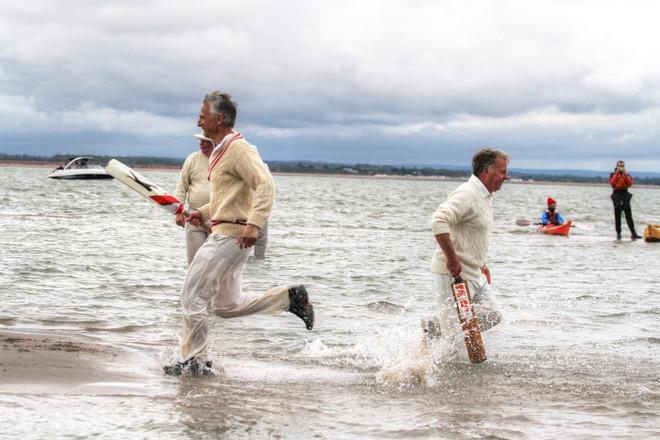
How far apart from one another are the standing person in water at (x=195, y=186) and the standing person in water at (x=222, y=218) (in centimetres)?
274

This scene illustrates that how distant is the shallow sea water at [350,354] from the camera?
5664mm

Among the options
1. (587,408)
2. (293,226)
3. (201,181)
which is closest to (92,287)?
(201,181)

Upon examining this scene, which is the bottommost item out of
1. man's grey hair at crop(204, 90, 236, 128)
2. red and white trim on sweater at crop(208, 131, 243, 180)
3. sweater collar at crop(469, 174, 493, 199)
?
sweater collar at crop(469, 174, 493, 199)

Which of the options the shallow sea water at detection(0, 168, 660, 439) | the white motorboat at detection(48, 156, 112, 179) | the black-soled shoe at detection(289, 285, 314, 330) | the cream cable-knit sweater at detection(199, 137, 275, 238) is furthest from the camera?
the white motorboat at detection(48, 156, 112, 179)

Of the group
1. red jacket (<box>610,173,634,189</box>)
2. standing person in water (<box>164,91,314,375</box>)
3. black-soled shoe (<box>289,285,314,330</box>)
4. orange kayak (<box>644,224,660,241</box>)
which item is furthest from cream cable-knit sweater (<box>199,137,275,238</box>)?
orange kayak (<box>644,224,660,241</box>)

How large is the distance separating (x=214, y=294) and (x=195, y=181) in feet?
9.97

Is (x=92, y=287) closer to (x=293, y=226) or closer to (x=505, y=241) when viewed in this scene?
(x=505, y=241)

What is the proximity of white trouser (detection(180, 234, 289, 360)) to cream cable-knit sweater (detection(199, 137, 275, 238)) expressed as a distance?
0.16 metres

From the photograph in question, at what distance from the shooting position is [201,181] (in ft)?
31.9

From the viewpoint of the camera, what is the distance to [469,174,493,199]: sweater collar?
23.1 feet

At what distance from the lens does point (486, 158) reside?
280 inches

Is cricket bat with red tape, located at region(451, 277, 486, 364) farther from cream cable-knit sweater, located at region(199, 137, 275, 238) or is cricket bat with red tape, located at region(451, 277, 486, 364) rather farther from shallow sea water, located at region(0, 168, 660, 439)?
cream cable-knit sweater, located at region(199, 137, 275, 238)

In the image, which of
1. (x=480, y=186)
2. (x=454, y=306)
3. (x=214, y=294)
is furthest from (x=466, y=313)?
(x=214, y=294)

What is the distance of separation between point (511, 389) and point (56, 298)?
6419 millimetres
